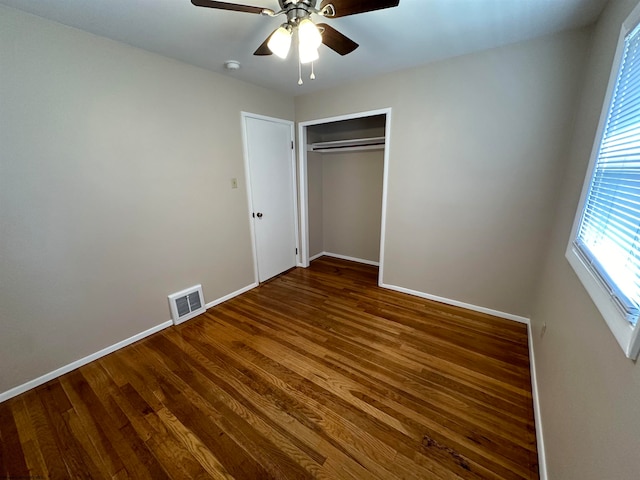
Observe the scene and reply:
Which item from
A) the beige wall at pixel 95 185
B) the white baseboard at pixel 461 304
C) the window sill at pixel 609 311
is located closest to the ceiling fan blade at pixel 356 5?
the window sill at pixel 609 311

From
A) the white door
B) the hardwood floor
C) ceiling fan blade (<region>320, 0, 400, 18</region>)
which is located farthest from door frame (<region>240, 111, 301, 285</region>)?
ceiling fan blade (<region>320, 0, 400, 18</region>)

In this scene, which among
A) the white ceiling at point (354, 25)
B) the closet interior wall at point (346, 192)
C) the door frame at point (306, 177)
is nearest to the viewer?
the white ceiling at point (354, 25)

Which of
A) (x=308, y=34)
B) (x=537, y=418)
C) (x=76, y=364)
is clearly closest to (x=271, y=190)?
(x=308, y=34)

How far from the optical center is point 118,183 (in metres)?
2.01

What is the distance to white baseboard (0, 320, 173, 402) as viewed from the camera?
67.7 inches

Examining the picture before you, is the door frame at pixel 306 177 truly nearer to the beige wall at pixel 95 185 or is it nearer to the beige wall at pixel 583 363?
the beige wall at pixel 95 185

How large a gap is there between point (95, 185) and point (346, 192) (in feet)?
10.1

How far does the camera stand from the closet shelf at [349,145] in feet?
10.9

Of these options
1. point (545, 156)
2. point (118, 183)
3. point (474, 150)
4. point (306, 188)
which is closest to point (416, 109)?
point (474, 150)

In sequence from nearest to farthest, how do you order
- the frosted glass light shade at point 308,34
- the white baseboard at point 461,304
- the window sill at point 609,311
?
the window sill at point 609,311, the frosted glass light shade at point 308,34, the white baseboard at point 461,304

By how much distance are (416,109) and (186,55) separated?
2.19 m

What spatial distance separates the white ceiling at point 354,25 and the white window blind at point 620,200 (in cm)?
85

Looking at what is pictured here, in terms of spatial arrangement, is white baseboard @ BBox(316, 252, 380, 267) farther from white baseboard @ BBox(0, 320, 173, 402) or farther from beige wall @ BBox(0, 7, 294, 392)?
white baseboard @ BBox(0, 320, 173, 402)

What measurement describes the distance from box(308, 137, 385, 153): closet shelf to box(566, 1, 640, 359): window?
7.42 ft
